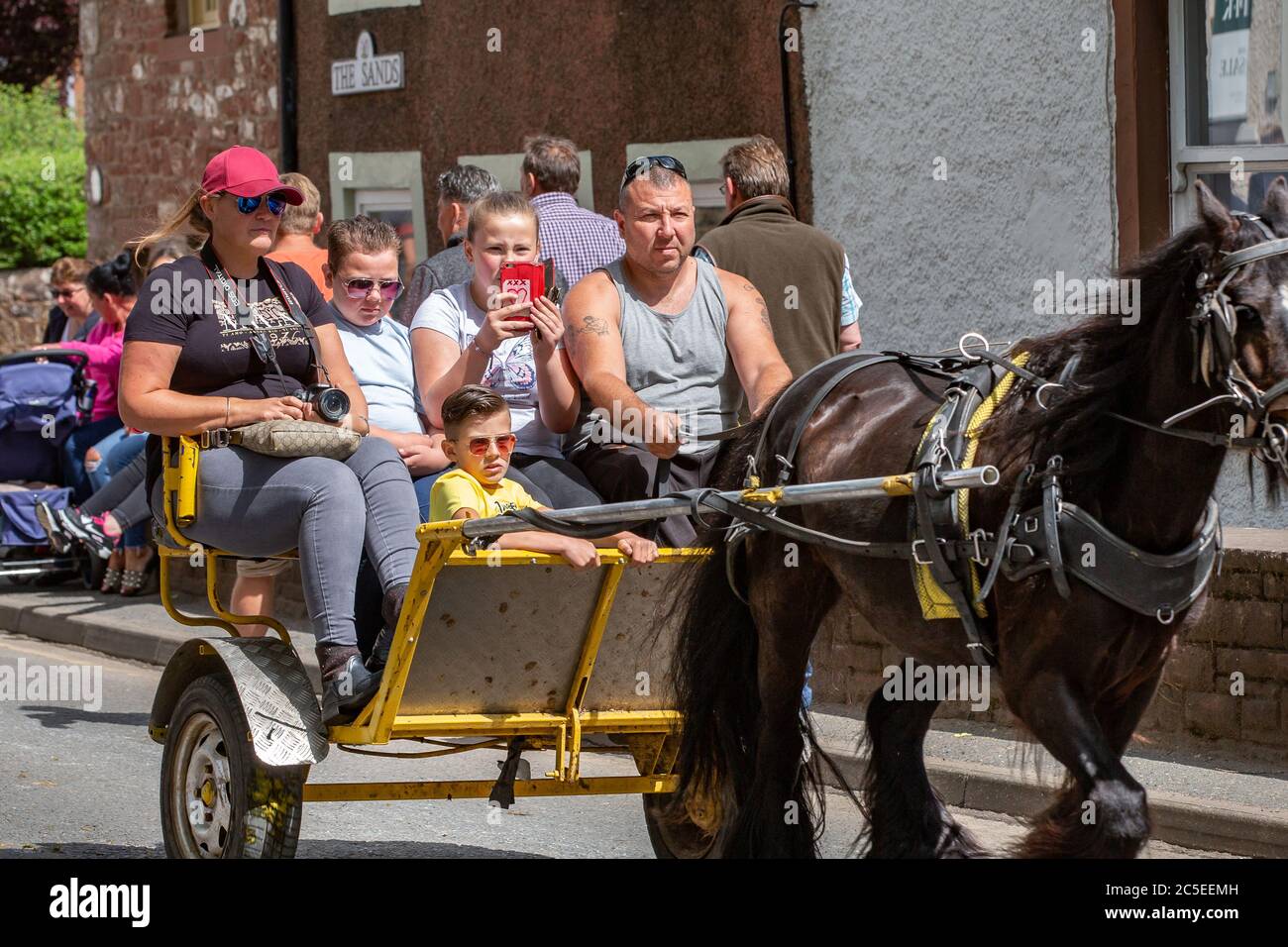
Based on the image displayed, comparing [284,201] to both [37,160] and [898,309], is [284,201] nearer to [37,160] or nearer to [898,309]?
[898,309]

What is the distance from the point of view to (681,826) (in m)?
5.92

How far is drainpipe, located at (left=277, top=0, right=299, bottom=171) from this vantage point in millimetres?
16609

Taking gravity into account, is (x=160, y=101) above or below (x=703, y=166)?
above

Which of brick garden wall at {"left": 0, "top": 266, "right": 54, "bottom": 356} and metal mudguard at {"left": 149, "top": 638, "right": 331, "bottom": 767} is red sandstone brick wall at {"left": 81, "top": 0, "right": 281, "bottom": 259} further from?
metal mudguard at {"left": 149, "top": 638, "right": 331, "bottom": 767}

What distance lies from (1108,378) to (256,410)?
2.52 metres

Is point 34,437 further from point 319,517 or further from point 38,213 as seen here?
point 38,213

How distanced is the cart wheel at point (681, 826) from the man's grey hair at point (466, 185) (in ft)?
11.3

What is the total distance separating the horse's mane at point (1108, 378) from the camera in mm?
4332

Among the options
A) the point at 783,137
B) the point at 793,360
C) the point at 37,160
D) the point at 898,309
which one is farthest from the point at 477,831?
the point at 37,160

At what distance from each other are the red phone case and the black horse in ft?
2.62

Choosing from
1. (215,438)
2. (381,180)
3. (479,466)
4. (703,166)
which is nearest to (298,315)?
(215,438)

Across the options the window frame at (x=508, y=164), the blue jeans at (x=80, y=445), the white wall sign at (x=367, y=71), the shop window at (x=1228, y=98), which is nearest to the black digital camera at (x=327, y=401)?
the shop window at (x=1228, y=98)
